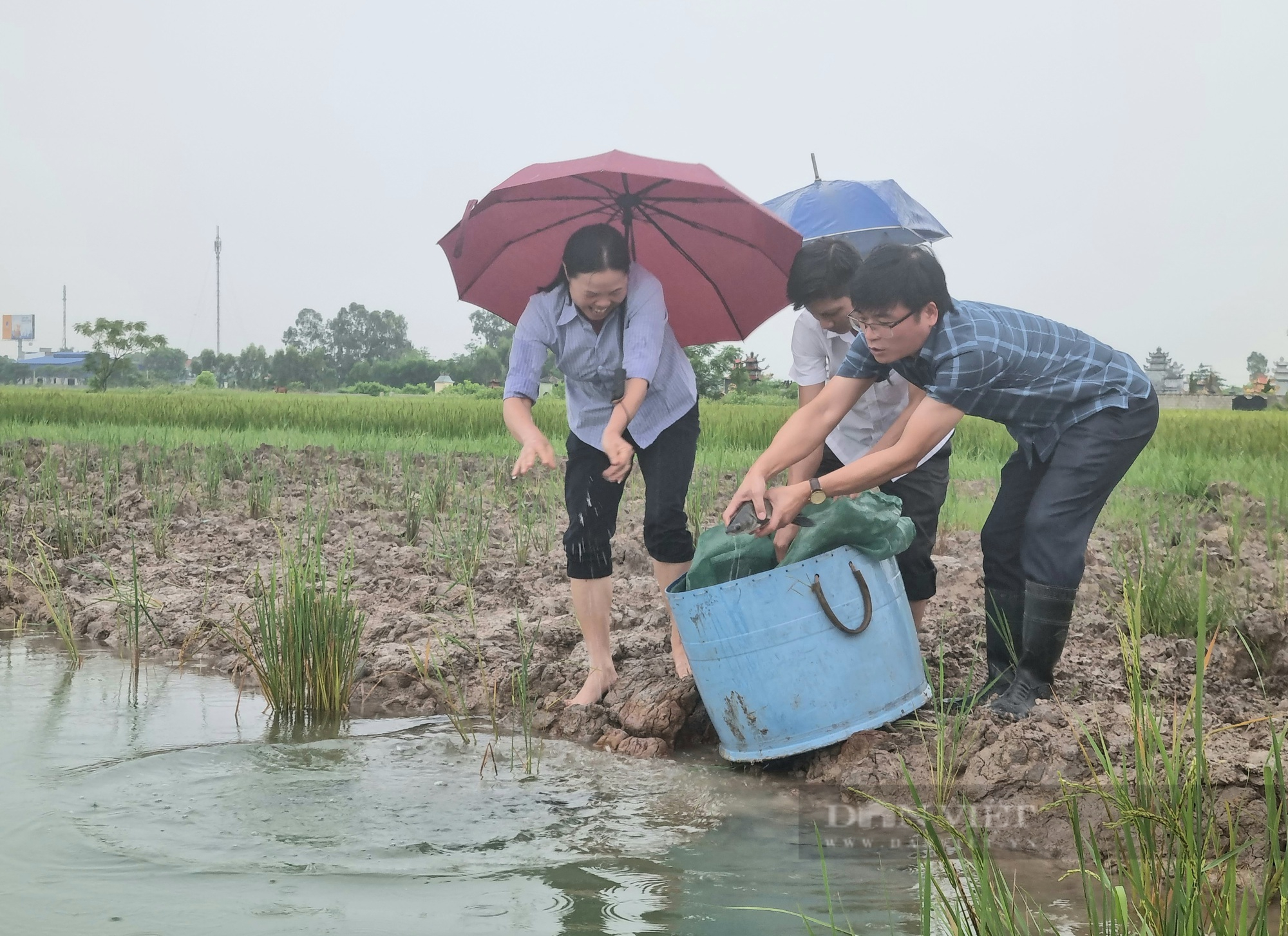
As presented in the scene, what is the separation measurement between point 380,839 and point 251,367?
223 feet

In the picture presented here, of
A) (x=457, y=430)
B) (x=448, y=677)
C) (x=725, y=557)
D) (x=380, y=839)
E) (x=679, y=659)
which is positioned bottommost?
(x=380, y=839)

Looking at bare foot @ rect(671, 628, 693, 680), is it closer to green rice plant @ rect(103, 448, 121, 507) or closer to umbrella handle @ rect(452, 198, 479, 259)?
umbrella handle @ rect(452, 198, 479, 259)

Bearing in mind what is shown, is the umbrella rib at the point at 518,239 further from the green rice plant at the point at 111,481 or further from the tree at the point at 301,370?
the tree at the point at 301,370

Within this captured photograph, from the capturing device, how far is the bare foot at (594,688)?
146 inches

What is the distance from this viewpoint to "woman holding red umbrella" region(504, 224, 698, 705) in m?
3.46

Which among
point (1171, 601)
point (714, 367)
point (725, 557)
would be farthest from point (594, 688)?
point (714, 367)

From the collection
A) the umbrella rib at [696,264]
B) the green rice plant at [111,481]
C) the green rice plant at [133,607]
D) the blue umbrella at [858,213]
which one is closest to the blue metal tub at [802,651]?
the blue umbrella at [858,213]

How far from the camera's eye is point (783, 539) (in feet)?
10.4

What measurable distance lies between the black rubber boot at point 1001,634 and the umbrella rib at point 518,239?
5.77ft

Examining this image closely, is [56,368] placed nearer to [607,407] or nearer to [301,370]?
[301,370]

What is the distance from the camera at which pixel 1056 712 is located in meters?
3.23

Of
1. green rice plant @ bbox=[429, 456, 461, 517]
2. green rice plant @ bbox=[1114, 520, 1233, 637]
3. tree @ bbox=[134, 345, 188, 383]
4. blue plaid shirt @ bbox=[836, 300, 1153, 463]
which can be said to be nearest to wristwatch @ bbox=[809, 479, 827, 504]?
blue plaid shirt @ bbox=[836, 300, 1153, 463]

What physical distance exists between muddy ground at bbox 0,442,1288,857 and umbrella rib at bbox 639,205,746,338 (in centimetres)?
116

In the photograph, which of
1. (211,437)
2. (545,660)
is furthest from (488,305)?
(211,437)
